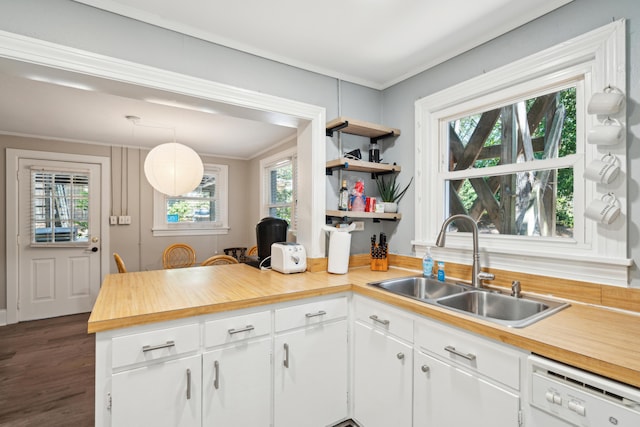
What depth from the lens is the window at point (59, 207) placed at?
12.9 ft

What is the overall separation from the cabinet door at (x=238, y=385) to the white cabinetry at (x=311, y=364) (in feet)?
0.21

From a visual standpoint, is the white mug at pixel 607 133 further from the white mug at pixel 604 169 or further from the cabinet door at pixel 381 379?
the cabinet door at pixel 381 379

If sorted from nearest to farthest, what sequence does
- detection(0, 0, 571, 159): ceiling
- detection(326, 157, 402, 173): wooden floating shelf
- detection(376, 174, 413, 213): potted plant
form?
detection(0, 0, 571, 159): ceiling < detection(326, 157, 402, 173): wooden floating shelf < detection(376, 174, 413, 213): potted plant

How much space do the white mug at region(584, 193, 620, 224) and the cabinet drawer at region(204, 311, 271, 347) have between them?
5.13 ft

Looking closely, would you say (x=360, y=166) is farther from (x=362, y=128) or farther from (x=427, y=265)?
(x=427, y=265)

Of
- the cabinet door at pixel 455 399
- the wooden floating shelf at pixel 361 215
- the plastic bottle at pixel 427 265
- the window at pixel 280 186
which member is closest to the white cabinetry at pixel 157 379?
the cabinet door at pixel 455 399

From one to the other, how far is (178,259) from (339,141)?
3.33m

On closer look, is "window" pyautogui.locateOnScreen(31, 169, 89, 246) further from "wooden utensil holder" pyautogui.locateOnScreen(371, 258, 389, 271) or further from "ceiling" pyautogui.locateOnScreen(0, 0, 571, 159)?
"wooden utensil holder" pyautogui.locateOnScreen(371, 258, 389, 271)

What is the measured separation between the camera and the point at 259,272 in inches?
86.4

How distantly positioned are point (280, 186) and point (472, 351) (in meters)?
3.57

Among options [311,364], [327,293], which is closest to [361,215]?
[327,293]

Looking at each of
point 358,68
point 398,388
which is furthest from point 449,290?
point 358,68

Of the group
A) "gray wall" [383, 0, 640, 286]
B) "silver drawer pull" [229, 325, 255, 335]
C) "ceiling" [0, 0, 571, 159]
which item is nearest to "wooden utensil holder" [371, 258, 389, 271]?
"gray wall" [383, 0, 640, 286]

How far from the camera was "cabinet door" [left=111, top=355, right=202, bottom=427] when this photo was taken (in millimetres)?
1248
